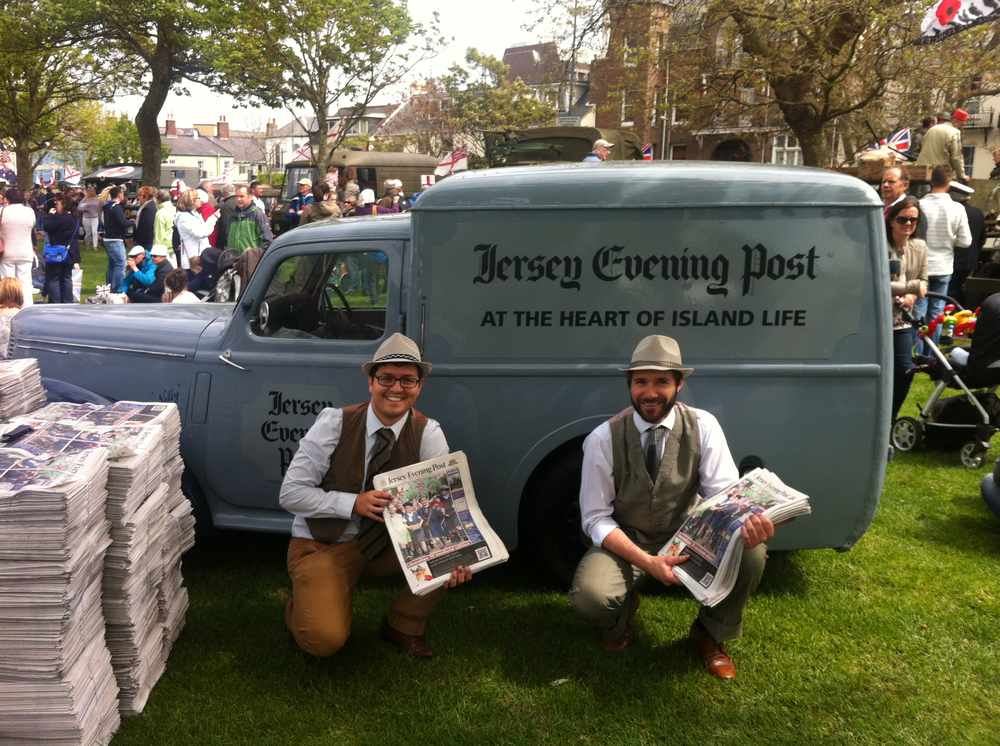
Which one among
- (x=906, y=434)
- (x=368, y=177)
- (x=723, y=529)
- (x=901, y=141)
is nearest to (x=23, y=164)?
(x=368, y=177)

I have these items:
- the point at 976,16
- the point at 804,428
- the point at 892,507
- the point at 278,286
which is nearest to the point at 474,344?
the point at 278,286

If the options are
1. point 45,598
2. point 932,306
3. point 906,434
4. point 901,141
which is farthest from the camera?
point 901,141

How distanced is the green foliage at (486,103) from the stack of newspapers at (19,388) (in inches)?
1637

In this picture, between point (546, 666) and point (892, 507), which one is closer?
point (546, 666)

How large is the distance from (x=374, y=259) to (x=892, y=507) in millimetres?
3967

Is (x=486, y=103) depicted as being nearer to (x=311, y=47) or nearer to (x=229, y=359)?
(x=311, y=47)

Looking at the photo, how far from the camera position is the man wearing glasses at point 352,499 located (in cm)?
394

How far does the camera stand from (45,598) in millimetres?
3145

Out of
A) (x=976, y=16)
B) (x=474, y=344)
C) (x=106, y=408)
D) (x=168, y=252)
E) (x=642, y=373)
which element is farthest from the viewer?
(x=168, y=252)

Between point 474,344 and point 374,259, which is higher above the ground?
point 374,259

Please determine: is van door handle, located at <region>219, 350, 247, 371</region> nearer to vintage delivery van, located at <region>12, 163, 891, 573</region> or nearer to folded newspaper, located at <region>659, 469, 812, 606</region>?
vintage delivery van, located at <region>12, 163, 891, 573</region>

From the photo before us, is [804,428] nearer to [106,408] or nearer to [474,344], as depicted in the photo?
[474,344]

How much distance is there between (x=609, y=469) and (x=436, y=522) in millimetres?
806

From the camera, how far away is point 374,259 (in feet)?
15.9
